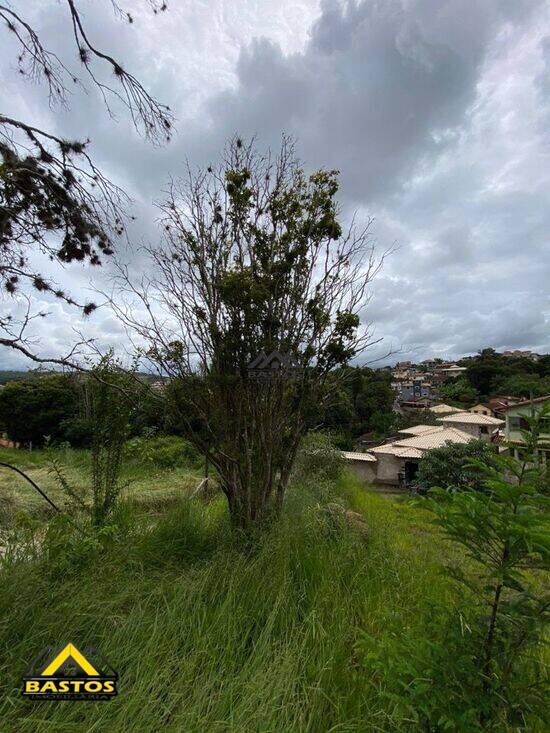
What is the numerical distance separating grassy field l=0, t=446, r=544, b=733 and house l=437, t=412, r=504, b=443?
2378 centimetres

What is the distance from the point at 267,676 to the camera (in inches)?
61.9

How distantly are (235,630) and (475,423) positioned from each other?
2679cm

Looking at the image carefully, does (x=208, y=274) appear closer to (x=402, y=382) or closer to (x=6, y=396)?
(x=6, y=396)

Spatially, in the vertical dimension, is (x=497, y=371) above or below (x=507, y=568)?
above

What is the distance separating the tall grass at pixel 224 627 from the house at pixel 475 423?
78.5 feet

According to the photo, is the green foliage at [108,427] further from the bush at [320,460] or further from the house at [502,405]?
the house at [502,405]

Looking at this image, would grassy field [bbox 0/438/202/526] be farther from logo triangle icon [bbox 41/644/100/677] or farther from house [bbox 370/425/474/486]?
house [bbox 370/425/474/486]

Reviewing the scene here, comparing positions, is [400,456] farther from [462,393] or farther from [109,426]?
[462,393]

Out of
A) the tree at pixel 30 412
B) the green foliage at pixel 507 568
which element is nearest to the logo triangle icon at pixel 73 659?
the green foliage at pixel 507 568

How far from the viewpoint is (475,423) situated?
78.7 feet

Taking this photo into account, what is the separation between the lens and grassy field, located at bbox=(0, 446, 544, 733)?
4.42 ft

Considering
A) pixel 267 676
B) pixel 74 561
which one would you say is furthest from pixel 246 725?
pixel 74 561

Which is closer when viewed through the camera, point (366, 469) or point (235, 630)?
point (235, 630)

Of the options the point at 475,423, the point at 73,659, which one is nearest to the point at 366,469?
the point at 475,423
